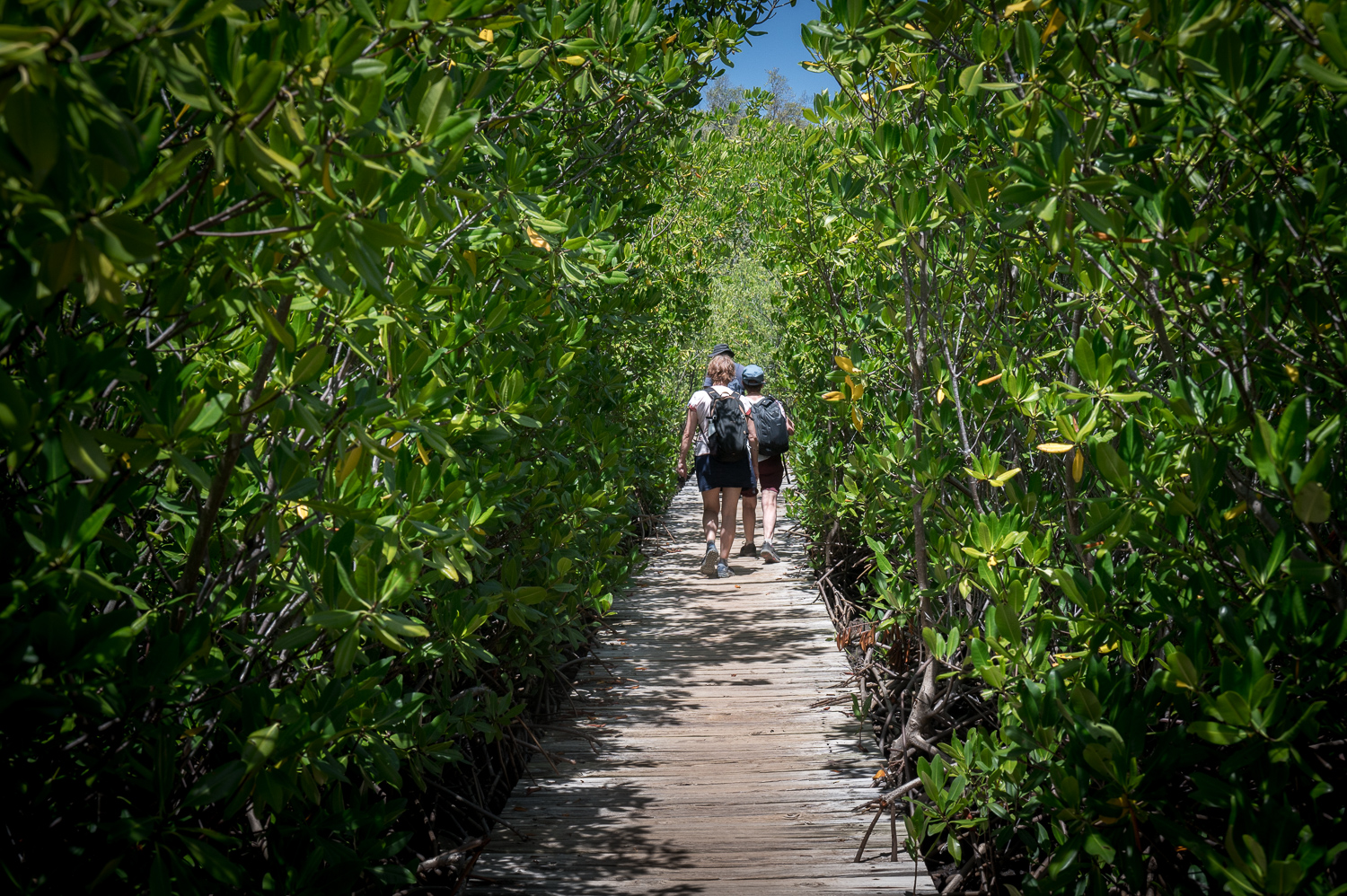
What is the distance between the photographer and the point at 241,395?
1.72m

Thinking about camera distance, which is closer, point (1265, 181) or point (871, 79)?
point (1265, 181)

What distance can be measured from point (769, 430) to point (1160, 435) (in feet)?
19.7

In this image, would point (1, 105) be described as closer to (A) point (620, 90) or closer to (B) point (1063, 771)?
(B) point (1063, 771)

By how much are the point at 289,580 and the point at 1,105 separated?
1358mm

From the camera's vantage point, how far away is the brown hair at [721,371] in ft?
24.9

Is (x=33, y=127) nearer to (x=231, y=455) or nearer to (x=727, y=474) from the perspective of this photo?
(x=231, y=455)

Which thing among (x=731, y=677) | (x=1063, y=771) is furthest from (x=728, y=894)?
(x=731, y=677)

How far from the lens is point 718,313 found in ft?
57.3

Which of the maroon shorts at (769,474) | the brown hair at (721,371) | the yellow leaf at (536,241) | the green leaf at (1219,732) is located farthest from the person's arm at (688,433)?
the green leaf at (1219,732)

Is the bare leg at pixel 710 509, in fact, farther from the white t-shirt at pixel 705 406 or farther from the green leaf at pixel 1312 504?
the green leaf at pixel 1312 504

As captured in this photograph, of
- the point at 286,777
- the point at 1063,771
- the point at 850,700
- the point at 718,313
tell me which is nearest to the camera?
the point at 286,777

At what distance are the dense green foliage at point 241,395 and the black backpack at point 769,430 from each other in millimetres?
5350

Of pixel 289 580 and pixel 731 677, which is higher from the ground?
pixel 289 580

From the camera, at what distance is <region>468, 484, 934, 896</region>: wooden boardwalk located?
2814mm
